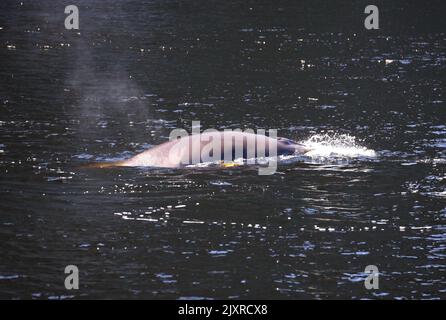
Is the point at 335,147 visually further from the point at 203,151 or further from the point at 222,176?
the point at 222,176

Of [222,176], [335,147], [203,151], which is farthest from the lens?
[335,147]

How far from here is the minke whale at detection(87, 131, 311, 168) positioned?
65.0 feet

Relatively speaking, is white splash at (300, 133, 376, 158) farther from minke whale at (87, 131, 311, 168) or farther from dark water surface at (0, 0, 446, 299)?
minke whale at (87, 131, 311, 168)

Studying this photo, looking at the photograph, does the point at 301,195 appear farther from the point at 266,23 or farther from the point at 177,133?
the point at 266,23

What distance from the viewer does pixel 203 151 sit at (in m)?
19.8

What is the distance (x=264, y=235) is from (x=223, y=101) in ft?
41.4

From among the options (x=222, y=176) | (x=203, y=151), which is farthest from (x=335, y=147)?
(x=222, y=176)

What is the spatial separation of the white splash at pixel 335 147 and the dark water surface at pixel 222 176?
140 millimetres

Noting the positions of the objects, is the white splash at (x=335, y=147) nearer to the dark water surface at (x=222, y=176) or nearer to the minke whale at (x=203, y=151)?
the dark water surface at (x=222, y=176)

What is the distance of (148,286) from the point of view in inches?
519

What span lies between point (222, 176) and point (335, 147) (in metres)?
3.91

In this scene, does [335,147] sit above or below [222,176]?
above

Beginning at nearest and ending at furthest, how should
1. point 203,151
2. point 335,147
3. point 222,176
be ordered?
point 222,176 < point 203,151 < point 335,147

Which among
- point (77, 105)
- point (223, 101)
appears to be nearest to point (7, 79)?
point (77, 105)
